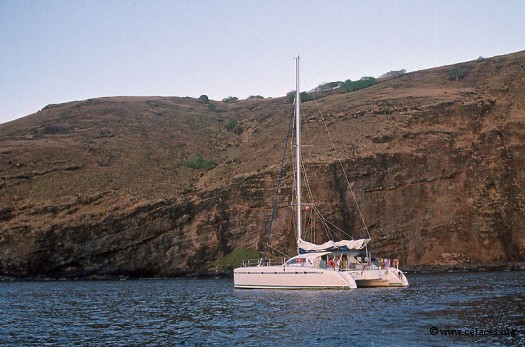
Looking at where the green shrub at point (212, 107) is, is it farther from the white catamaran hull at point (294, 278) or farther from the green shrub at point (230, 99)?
the white catamaran hull at point (294, 278)

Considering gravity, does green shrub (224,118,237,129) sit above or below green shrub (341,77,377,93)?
below

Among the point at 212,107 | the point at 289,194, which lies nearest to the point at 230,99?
the point at 212,107

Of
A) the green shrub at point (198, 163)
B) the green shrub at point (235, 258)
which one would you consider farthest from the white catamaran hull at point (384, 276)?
the green shrub at point (198, 163)

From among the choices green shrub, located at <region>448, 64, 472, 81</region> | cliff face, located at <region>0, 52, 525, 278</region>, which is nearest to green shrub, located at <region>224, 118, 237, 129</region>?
cliff face, located at <region>0, 52, 525, 278</region>

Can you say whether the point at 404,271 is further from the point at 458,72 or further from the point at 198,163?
the point at 458,72

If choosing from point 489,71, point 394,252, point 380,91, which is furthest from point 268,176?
point 489,71

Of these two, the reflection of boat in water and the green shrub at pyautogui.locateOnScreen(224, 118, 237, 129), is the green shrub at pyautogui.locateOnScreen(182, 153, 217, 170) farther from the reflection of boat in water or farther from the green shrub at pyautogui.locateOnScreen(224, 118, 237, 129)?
the reflection of boat in water

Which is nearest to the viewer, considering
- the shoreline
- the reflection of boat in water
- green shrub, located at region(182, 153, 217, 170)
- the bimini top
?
the reflection of boat in water

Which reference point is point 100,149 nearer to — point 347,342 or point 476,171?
point 476,171

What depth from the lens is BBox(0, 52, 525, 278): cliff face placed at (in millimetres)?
51906

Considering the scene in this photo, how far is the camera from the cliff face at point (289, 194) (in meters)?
51.9

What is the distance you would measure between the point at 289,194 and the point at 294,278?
22.4m

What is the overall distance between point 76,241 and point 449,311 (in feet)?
124

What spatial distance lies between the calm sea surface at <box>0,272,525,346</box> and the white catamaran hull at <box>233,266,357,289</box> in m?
0.76
